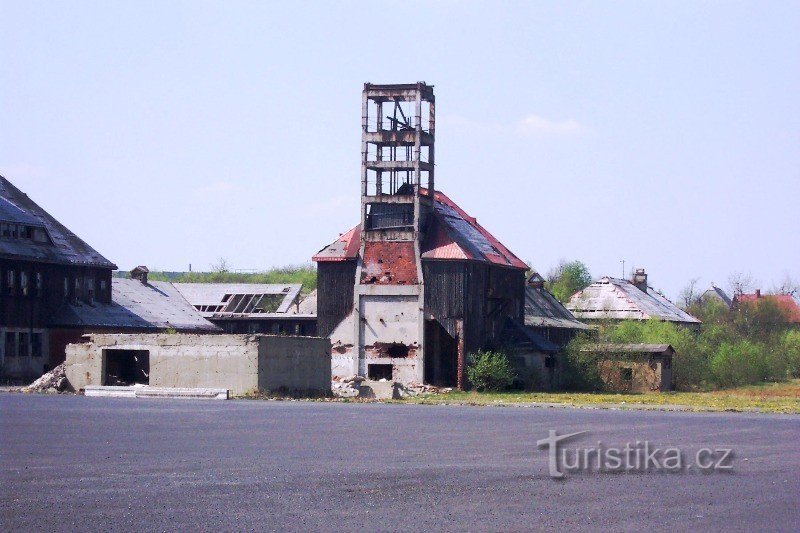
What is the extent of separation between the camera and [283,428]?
2850cm

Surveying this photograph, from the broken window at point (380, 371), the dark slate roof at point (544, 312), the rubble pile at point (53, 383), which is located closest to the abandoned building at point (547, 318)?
the dark slate roof at point (544, 312)

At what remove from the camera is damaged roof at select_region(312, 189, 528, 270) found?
218 ft

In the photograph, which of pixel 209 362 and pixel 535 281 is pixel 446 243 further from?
pixel 535 281

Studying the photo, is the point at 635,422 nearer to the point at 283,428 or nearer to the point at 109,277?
the point at 283,428

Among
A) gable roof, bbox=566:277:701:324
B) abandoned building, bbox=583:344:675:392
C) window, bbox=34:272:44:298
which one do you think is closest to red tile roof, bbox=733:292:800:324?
gable roof, bbox=566:277:701:324

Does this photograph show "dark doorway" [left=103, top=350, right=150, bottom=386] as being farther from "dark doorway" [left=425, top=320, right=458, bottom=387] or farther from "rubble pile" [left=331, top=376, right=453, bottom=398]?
"dark doorway" [left=425, top=320, right=458, bottom=387]

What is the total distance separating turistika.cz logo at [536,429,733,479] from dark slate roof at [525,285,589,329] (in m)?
54.9

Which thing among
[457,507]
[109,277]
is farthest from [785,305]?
[457,507]

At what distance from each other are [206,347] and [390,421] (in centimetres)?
1801

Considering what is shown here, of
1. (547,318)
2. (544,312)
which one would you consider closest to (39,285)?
(547,318)

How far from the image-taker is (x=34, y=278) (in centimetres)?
6775

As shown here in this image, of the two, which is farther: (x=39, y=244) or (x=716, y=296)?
(x=716, y=296)

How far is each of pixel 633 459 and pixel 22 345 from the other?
167ft

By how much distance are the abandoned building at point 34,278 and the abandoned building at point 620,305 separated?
149 ft
